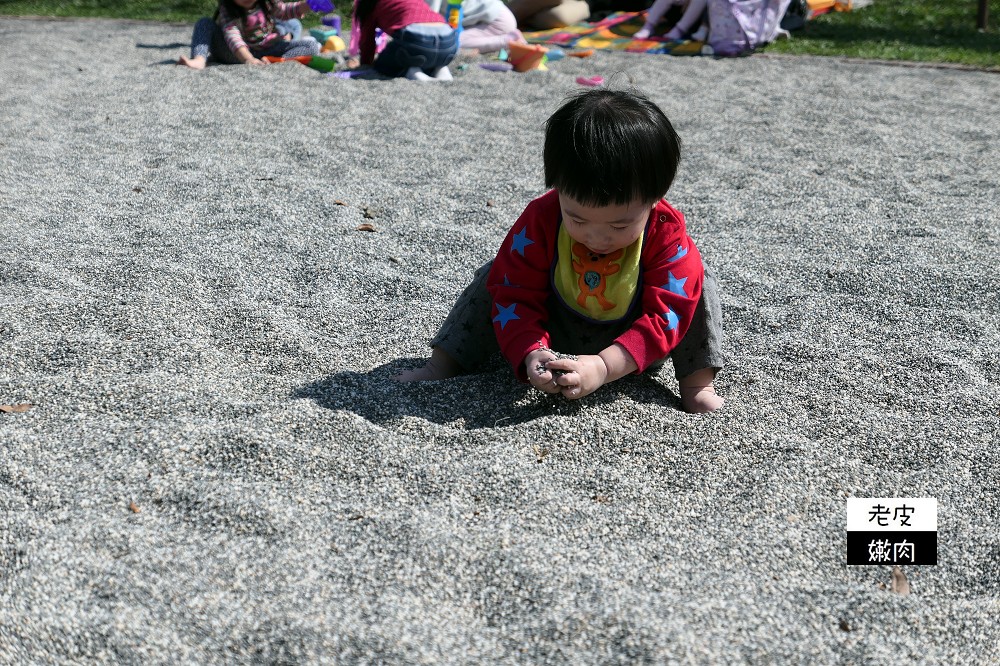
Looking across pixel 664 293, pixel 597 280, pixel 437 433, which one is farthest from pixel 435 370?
pixel 664 293

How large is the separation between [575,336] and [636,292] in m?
0.21

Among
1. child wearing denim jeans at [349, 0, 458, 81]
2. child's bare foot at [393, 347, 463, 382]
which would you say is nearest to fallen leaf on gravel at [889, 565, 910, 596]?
child's bare foot at [393, 347, 463, 382]

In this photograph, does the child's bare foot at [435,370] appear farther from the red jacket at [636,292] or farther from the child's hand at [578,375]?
the child's hand at [578,375]

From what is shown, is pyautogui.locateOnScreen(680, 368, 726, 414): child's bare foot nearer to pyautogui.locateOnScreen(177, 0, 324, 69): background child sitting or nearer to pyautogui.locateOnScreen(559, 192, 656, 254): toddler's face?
pyautogui.locateOnScreen(559, 192, 656, 254): toddler's face

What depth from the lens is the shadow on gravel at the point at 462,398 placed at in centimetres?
251

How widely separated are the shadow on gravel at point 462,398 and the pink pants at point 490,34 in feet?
18.5

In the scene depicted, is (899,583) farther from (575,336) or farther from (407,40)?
(407,40)

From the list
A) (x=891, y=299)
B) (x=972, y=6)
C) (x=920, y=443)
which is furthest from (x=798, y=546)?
(x=972, y=6)

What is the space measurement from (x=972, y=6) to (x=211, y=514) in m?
10.4

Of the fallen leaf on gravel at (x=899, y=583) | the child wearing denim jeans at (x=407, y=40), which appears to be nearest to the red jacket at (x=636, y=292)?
the fallen leaf on gravel at (x=899, y=583)

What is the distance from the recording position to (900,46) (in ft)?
26.7

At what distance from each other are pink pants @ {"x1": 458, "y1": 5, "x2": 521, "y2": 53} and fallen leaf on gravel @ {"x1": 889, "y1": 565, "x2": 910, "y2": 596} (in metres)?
6.50

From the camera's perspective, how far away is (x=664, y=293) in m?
2.48

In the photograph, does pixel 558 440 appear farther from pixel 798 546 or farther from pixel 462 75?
pixel 462 75
